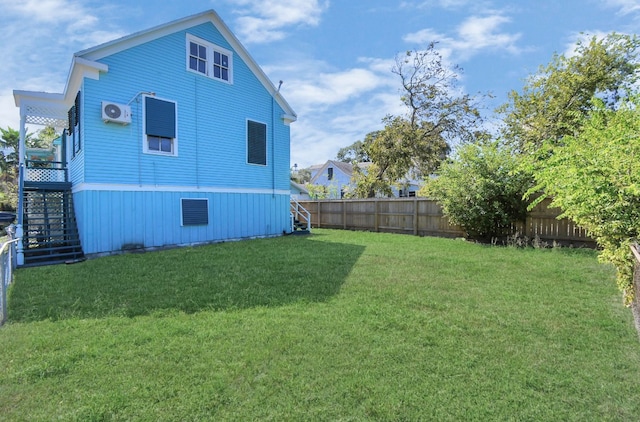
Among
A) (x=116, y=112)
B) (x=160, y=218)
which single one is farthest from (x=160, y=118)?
(x=160, y=218)

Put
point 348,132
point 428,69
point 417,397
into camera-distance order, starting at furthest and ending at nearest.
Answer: point 348,132 → point 428,69 → point 417,397

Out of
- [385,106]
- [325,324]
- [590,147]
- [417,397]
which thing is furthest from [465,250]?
[385,106]

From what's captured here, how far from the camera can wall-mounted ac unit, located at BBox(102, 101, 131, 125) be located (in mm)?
8102

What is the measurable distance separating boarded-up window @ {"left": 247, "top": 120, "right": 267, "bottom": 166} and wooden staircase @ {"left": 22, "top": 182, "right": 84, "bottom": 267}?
537 cm

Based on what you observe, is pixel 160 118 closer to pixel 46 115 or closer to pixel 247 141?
pixel 247 141

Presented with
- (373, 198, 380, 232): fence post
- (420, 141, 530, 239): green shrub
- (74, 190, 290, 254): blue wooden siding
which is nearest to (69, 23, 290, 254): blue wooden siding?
(74, 190, 290, 254): blue wooden siding

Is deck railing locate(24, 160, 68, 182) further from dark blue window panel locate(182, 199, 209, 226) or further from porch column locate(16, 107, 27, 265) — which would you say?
dark blue window panel locate(182, 199, 209, 226)

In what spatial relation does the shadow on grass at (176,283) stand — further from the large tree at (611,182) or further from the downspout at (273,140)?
the downspout at (273,140)

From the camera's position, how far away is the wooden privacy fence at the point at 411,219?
8969 mm

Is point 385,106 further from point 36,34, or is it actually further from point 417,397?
point 417,397

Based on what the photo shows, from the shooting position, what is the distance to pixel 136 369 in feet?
8.57

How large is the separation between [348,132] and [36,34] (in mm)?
20802

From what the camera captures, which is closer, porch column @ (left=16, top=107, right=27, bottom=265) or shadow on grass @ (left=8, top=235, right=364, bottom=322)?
shadow on grass @ (left=8, top=235, right=364, bottom=322)

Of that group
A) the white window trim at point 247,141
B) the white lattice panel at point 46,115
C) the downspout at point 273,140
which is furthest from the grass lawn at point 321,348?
the white lattice panel at point 46,115
